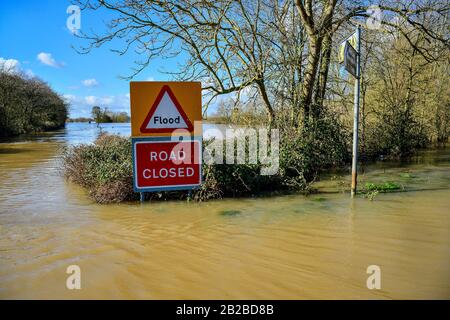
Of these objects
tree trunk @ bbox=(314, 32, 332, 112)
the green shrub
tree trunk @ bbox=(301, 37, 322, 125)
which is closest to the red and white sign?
the green shrub

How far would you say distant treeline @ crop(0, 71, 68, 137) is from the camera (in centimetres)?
3253

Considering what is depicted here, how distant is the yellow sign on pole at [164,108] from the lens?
4.07 m

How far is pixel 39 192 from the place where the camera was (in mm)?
8680

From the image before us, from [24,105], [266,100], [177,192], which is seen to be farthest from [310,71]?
[24,105]

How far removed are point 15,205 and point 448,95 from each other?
22407 millimetres

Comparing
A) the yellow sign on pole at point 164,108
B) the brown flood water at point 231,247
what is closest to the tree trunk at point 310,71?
the brown flood water at point 231,247

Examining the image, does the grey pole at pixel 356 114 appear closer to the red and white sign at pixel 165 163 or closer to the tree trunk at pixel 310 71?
the tree trunk at pixel 310 71

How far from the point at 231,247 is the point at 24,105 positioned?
1541 inches

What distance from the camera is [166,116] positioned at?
4113 mm

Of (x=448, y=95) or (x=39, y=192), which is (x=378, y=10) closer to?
(x=39, y=192)

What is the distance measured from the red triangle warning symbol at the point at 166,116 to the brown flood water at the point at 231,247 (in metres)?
1.55

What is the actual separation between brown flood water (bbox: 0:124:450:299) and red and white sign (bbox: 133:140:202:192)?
905 millimetres

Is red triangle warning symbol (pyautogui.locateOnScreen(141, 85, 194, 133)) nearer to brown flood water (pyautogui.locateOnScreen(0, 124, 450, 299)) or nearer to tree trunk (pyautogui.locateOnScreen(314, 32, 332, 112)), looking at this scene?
brown flood water (pyautogui.locateOnScreen(0, 124, 450, 299))

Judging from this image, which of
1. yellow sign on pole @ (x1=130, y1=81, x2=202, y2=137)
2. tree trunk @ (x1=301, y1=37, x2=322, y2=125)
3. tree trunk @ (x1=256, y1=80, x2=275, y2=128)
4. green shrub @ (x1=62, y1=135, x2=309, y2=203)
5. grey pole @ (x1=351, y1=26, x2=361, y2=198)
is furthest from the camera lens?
tree trunk @ (x1=301, y1=37, x2=322, y2=125)
